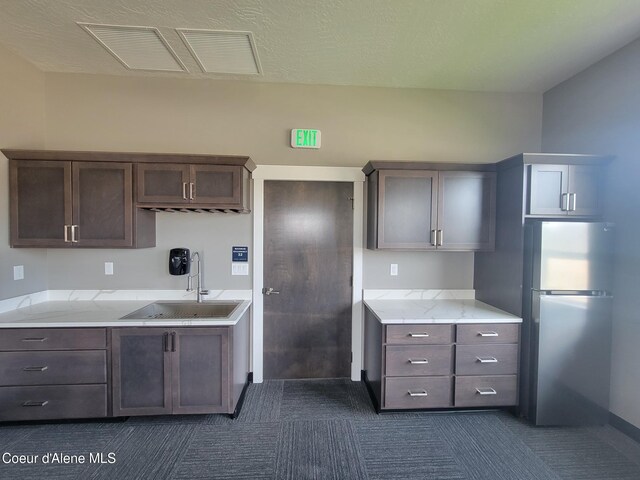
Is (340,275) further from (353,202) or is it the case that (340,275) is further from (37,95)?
(37,95)

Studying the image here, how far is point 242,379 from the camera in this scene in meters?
2.66

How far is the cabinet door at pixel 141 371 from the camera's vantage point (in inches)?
87.4

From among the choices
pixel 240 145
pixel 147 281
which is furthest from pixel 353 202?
pixel 147 281

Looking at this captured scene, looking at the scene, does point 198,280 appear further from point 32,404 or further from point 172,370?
point 32,404

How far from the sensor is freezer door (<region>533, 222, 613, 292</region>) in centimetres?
223

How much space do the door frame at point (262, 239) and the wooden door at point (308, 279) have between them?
50 mm

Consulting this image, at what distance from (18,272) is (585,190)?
4708 mm

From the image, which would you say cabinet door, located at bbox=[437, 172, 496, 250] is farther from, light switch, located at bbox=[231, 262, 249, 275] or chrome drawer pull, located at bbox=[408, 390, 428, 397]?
light switch, located at bbox=[231, 262, 249, 275]

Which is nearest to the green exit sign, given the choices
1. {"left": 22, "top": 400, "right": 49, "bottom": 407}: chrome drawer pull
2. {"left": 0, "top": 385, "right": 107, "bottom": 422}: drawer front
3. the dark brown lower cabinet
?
the dark brown lower cabinet

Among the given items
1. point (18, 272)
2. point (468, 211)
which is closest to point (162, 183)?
point (18, 272)

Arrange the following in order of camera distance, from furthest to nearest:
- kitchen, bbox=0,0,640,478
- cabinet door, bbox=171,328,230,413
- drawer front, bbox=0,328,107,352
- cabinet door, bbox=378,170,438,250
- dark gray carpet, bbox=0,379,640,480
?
kitchen, bbox=0,0,640,478 → cabinet door, bbox=378,170,438,250 → cabinet door, bbox=171,328,230,413 → drawer front, bbox=0,328,107,352 → dark gray carpet, bbox=0,379,640,480

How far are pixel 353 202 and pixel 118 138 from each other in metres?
2.32

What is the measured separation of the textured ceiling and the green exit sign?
47 cm

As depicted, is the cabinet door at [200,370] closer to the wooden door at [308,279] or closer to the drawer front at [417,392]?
the wooden door at [308,279]
